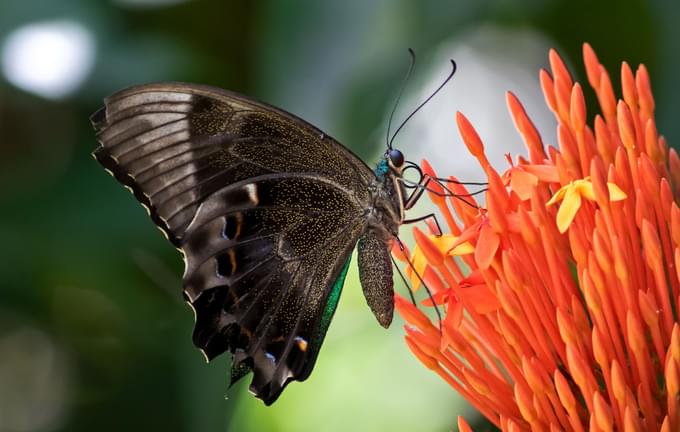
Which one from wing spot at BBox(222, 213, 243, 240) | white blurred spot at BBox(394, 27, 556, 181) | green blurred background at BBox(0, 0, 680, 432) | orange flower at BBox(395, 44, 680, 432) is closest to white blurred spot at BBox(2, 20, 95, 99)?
green blurred background at BBox(0, 0, 680, 432)

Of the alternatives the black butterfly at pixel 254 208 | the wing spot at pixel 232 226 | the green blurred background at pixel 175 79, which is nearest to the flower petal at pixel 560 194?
the black butterfly at pixel 254 208

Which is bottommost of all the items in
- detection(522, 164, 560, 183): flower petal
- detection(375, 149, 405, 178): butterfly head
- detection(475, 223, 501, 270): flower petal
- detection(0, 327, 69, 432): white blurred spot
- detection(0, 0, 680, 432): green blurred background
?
detection(0, 327, 69, 432): white blurred spot

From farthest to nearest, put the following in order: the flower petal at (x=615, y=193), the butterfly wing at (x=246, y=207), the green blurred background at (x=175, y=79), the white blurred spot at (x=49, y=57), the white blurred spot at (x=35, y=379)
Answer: the white blurred spot at (x=35, y=379) → the white blurred spot at (x=49, y=57) → the green blurred background at (x=175, y=79) → the butterfly wing at (x=246, y=207) → the flower petal at (x=615, y=193)

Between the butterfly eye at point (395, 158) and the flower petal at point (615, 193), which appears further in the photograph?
the butterfly eye at point (395, 158)

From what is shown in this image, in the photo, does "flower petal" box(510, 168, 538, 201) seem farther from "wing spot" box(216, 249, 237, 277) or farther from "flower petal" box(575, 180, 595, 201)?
"wing spot" box(216, 249, 237, 277)

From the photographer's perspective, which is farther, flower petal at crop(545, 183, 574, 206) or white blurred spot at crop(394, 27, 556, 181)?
white blurred spot at crop(394, 27, 556, 181)

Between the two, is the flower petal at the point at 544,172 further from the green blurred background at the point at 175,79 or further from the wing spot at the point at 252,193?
the green blurred background at the point at 175,79
